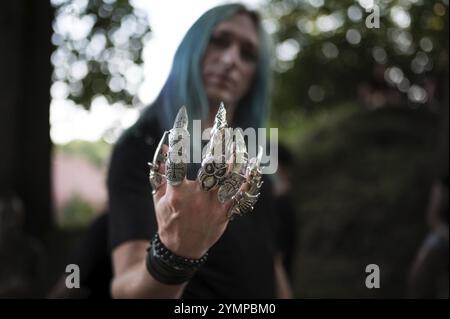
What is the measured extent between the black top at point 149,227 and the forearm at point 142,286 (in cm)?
7

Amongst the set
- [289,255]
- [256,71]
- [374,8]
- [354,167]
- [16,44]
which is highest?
[16,44]

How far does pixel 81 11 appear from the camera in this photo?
1599 millimetres

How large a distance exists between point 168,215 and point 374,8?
86cm

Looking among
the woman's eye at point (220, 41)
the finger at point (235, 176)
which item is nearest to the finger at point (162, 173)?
the finger at point (235, 176)

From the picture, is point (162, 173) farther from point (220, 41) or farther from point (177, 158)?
point (220, 41)

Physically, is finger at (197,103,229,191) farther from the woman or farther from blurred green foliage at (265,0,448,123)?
blurred green foliage at (265,0,448,123)

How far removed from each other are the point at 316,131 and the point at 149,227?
19.0ft

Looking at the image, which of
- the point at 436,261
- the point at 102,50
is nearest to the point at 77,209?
the point at 102,50

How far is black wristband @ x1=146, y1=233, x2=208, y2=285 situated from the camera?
896 mm

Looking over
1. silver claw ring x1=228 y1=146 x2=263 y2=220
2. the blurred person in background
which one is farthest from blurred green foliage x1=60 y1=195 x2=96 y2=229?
silver claw ring x1=228 y1=146 x2=263 y2=220

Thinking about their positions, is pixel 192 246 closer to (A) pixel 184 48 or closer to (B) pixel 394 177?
(A) pixel 184 48

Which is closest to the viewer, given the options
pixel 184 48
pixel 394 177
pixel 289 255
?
pixel 184 48
